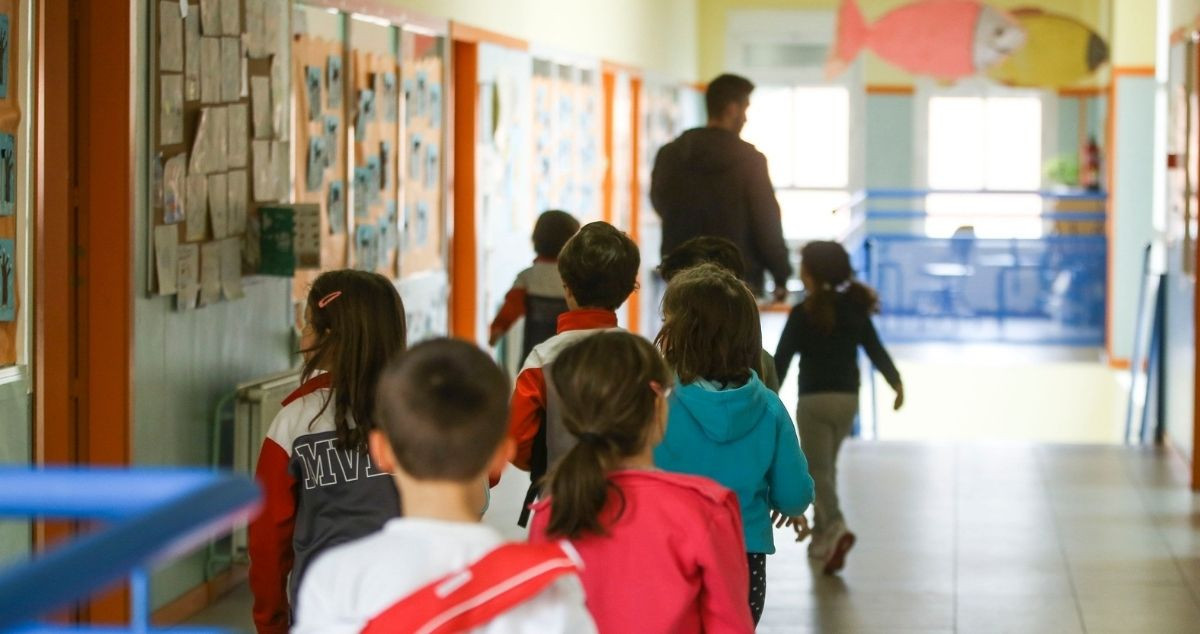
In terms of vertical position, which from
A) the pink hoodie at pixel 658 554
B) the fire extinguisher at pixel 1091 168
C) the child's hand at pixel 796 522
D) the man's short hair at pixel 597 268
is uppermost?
the fire extinguisher at pixel 1091 168

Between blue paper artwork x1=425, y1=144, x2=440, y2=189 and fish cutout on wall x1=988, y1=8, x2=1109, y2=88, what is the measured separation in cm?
861

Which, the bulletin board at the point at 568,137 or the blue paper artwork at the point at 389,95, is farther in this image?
the bulletin board at the point at 568,137

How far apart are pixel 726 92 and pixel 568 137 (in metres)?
5.89

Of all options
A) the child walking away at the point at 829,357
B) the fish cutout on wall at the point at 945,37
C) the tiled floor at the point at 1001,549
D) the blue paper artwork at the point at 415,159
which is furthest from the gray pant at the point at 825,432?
the fish cutout on wall at the point at 945,37

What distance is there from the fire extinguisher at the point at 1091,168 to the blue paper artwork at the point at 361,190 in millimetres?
10987

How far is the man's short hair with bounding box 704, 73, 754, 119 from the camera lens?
17.6 ft

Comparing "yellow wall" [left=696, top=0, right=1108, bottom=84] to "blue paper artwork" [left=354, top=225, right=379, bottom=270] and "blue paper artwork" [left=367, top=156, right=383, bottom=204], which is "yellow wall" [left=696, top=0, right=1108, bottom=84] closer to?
"blue paper artwork" [left=367, top=156, right=383, bottom=204]

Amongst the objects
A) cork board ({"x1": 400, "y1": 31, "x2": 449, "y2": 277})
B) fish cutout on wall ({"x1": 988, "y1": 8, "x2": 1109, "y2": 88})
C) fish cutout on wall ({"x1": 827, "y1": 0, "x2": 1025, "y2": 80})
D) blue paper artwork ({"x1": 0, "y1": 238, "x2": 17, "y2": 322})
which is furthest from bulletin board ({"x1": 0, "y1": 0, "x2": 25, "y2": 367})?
fish cutout on wall ({"x1": 827, "y1": 0, "x2": 1025, "y2": 80})

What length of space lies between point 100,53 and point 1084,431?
7.72 m

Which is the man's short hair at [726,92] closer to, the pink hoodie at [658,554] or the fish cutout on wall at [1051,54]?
the pink hoodie at [658,554]

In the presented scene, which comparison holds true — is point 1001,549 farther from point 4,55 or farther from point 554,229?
point 4,55

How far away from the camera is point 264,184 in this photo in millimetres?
5516

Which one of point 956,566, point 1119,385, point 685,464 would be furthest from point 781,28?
point 685,464

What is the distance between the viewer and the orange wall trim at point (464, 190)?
27.3 feet
